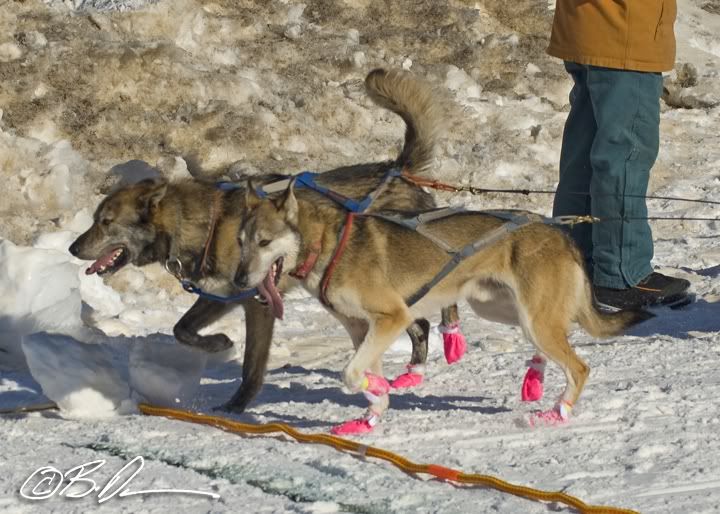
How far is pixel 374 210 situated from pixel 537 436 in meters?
1.29

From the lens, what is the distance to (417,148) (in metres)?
6.07

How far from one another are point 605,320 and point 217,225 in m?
1.70

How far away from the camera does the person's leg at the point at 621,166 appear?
21.9 ft

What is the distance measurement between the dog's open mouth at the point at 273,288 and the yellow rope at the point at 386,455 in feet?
1.75

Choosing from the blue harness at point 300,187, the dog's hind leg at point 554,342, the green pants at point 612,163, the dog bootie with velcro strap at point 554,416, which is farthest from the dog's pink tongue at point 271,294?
the green pants at point 612,163

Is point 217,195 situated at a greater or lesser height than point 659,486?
greater

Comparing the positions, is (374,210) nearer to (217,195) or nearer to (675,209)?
(217,195)

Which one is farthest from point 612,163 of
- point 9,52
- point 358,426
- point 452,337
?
point 9,52

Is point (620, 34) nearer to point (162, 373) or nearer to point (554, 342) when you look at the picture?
point (554, 342)

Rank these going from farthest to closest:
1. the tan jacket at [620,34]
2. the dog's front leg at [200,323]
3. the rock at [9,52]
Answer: the rock at [9,52] → the tan jacket at [620,34] → the dog's front leg at [200,323]

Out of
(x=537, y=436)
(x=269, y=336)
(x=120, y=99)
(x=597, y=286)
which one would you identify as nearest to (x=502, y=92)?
(x=120, y=99)

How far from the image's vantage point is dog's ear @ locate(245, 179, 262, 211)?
5.21 m

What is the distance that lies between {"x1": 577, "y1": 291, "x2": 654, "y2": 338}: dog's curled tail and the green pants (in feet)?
4.54

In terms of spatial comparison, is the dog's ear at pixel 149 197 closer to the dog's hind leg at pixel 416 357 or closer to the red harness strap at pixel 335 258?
the red harness strap at pixel 335 258
